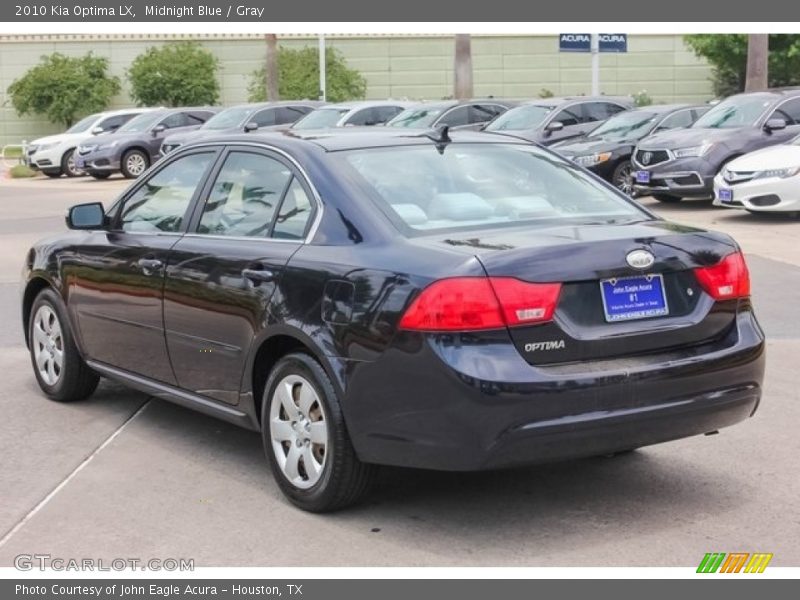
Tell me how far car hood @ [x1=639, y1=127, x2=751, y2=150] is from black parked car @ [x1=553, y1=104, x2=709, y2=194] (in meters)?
0.74

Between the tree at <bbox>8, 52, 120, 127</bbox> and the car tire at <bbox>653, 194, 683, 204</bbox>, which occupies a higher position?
the tree at <bbox>8, 52, 120, 127</bbox>

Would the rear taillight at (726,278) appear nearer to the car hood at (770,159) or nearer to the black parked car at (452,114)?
the car hood at (770,159)

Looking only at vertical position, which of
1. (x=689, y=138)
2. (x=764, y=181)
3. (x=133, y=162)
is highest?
(x=689, y=138)

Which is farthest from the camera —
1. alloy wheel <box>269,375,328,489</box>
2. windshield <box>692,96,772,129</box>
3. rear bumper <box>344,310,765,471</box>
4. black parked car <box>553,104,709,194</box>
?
black parked car <box>553,104,709,194</box>

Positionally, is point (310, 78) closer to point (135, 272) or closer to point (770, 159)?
point (770, 159)

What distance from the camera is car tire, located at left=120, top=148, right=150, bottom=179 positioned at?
3089cm

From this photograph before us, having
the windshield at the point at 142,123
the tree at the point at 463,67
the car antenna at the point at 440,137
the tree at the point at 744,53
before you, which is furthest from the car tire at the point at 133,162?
the car antenna at the point at 440,137

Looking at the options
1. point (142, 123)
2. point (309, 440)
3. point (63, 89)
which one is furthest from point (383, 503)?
point (63, 89)

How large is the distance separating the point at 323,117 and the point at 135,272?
22223mm

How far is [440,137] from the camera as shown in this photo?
632cm

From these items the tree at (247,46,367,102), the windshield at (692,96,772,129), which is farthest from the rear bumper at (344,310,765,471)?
the tree at (247,46,367,102)

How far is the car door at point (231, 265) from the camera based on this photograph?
19.0 ft

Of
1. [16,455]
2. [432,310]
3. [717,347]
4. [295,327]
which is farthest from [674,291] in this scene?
[16,455]

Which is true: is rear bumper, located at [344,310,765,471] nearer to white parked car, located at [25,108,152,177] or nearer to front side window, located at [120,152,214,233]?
front side window, located at [120,152,214,233]
